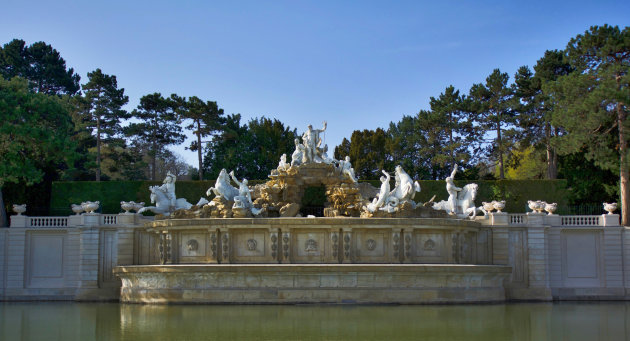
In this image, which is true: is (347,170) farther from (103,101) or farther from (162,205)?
(103,101)

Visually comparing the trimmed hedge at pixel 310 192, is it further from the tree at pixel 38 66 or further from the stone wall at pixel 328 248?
the tree at pixel 38 66

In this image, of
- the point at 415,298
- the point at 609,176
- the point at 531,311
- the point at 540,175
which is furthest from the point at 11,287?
the point at 540,175

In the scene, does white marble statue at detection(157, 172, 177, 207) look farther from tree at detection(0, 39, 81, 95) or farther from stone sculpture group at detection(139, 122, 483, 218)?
tree at detection(0, 39, 81, 95)

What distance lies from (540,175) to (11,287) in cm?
3975

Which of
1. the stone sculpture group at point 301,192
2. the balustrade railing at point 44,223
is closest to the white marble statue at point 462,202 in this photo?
the stone sculpture group at point 301,192

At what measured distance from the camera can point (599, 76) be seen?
114 ft

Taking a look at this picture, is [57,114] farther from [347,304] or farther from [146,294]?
[347,304]

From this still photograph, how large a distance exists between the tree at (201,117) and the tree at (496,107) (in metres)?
18.6

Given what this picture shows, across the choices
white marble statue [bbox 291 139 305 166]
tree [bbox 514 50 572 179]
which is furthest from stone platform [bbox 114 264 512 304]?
tree [bbox 514 50 572 179]

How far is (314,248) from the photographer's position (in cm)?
2942

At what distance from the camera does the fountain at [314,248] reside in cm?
2603

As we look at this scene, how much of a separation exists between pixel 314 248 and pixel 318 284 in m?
3.52

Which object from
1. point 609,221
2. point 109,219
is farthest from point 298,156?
point 609,221

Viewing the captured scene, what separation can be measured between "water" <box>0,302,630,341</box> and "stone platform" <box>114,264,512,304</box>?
3.43ft
